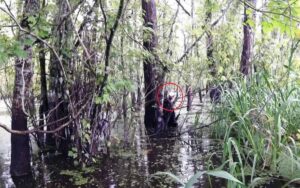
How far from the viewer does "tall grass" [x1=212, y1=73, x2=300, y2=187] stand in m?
3.04

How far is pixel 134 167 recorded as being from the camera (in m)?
4.00

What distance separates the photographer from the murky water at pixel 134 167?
3.53m

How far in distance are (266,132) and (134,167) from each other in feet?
4.94

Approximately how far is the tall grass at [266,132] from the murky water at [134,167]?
14.4 inches

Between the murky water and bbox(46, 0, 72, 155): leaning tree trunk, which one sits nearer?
the murky water

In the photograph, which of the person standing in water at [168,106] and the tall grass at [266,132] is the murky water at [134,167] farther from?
the person standing in water at [168,106]

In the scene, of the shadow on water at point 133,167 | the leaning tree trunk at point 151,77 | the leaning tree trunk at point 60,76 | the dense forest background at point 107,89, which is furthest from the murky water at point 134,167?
the leaning tree trunk at point 151,77

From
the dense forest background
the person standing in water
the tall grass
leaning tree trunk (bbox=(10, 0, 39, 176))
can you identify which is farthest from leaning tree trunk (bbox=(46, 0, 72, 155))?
the person standing in water

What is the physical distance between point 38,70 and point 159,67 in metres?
1.88

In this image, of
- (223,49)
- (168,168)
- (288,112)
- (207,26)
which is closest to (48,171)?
(168,168)

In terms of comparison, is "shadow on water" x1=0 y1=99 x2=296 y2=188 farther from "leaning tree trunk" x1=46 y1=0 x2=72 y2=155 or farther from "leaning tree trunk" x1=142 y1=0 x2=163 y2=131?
"leaning tree trunk" x1=142 y1=0 x2=163 y2=131

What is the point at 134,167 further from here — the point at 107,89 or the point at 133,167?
the point at 107,89

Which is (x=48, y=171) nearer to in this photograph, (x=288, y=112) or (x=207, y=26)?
(x=288, y=112)

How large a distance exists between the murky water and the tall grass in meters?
0.37
